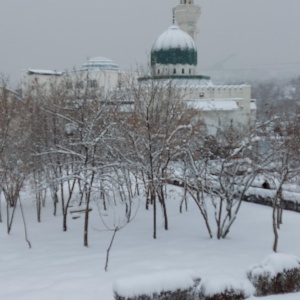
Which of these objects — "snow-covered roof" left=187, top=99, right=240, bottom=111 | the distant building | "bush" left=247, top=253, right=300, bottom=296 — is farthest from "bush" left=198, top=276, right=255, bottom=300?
the distant building

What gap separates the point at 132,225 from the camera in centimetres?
1494

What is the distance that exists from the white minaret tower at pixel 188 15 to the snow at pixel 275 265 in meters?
40.8

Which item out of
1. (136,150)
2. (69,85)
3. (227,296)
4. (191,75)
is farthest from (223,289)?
(191,75)

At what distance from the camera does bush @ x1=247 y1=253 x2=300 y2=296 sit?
269 inches

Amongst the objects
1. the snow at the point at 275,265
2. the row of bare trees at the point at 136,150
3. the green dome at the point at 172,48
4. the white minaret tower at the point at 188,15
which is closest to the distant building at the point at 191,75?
the green dome at the point at 172,48

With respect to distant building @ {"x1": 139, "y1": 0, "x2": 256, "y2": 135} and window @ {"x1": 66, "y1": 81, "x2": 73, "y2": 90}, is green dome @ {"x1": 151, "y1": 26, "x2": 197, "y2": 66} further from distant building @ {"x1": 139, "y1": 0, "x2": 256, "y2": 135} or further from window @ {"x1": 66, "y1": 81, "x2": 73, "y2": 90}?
window @ {"x1": 66, "y1": 81, "x2": 73, "y2": 90}

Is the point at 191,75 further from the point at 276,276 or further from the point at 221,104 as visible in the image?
the point at 276,276

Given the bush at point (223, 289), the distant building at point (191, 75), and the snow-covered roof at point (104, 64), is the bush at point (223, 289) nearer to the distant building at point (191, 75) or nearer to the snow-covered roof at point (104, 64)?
the distant building at point (191, 75)

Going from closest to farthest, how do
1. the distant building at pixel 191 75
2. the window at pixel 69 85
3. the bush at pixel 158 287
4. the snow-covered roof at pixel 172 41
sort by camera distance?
the bush at pixel 158 287
the window at pixel 69 85
the distant building at pixel 191 75
the snow-covered roof at pixel 172 41

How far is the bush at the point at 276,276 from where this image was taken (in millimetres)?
6836

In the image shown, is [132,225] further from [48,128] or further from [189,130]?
[48,128]

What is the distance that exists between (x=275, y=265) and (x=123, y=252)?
5.23 m

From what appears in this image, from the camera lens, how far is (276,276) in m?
6.88

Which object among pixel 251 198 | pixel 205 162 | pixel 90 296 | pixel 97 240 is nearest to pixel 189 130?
pixel 205 162
